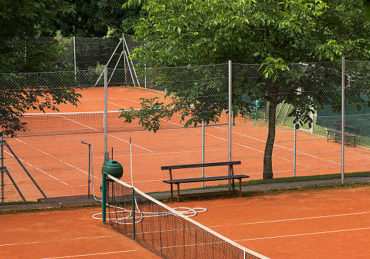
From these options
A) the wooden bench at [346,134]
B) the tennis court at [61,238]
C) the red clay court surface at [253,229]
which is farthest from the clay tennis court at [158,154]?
the tennis court at [61,238]

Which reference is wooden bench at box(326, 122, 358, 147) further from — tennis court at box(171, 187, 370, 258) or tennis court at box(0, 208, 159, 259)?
tennis court at box(0, 208, 159, 259)

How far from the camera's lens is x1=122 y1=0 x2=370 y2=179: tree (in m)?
16.3

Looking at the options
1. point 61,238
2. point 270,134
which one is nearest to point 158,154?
point 270,134

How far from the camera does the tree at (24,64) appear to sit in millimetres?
15148

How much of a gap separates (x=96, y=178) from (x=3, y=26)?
6890 mm

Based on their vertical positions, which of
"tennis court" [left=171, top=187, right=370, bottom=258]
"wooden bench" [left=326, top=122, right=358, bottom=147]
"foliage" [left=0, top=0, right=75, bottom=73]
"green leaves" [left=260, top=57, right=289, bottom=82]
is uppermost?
"foliage" [left=0, top=0, right=75, bottom=73]

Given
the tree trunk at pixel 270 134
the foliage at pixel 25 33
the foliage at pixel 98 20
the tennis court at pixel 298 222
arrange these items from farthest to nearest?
1. the foliage at pixel 98 20
2. the tree trunk at pixel 270 134
3. the foliage at pixel 25 33
4. the tennis court at pixel 298 222

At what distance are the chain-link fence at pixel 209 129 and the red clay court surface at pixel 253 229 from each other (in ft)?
4.57

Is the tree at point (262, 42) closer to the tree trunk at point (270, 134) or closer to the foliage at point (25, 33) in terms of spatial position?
the tree trunk at point (270, 134)

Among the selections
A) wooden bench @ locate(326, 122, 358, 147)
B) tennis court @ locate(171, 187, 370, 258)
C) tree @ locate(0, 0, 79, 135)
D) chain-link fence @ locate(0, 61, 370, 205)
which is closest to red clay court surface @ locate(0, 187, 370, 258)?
tennis court @ locate(171, 187, 370, 258)

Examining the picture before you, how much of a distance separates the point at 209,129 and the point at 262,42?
44.3 feet

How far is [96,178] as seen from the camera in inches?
855

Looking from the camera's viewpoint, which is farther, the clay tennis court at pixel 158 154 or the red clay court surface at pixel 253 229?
the clay tennis court at pixel 158 154

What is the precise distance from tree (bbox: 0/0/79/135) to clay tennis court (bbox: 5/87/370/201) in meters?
1.67
